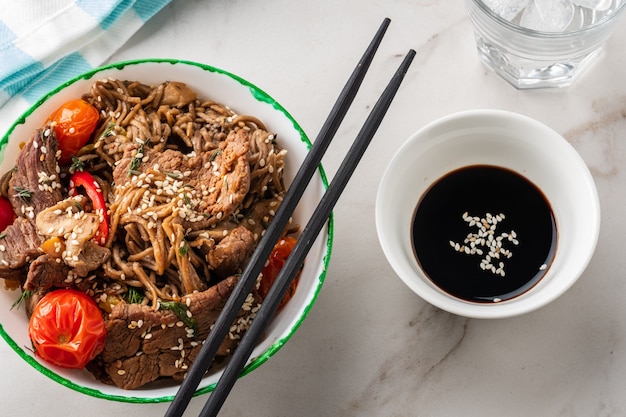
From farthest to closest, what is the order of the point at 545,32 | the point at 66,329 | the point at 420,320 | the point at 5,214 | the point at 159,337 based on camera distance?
the point at 420,320
the point at 545,32
the point at 5,214
the point at 159,337
the point at 66,329

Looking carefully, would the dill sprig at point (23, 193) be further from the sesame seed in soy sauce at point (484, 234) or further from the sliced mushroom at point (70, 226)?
the sesame seed in soy sauce at point (484, 234)

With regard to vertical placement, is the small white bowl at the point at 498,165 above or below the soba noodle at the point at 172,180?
below

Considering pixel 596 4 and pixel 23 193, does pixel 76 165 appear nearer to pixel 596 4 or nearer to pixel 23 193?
pixel 23 193

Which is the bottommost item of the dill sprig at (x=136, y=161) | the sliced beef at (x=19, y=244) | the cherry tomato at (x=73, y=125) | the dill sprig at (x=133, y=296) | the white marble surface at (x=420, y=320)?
the white marble surface at (x=420, y=320)

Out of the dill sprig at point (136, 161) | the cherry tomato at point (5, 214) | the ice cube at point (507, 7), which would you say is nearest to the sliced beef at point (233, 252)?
the dill sprig at point (136, 161)

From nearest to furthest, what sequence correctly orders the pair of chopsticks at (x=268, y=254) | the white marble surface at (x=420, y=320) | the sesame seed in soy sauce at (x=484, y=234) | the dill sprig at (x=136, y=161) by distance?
1. the pair of chopsticks at (x=268, y=254)
2. the dill sprig at (x=136, y=161)
3. the sesame seed in soy sauce at (x=484, y=234)
4. the white marble surface at (x=420, y=320)

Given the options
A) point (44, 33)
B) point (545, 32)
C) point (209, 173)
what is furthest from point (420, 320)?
point (44, 33)

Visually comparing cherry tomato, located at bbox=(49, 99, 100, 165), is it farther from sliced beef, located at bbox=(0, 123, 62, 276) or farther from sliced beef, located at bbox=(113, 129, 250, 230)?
sliced beef, located at bbox=(113, 129, 250, 230)
